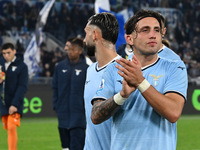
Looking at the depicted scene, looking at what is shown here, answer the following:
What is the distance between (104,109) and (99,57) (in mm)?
1434

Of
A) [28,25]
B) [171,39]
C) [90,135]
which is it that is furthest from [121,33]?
[171,39]

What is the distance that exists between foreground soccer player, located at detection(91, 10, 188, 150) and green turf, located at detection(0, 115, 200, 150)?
755 cm

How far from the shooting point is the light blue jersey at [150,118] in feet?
10.2

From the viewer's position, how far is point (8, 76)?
30.6ft

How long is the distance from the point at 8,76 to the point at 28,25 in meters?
15.6

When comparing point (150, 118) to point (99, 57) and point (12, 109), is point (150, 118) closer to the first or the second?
point (99, 57)

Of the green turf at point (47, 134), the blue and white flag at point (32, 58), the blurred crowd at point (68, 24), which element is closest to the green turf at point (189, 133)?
the green turf at point (47, 134)

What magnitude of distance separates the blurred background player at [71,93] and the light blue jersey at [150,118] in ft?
15.4

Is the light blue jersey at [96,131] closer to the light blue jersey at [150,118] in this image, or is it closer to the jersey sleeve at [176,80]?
the light blue jersey at [150,118]

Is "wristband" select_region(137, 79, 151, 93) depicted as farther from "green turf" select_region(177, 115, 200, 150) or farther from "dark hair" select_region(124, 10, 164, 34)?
"green turf" select_region(177, 115, 200, 150)

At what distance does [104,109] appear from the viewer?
318 cm

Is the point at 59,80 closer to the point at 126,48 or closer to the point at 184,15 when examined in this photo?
the point at 126,48

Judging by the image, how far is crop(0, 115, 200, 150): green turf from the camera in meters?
11.1

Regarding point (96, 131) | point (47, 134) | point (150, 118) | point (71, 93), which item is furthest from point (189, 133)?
point (150, 118)
